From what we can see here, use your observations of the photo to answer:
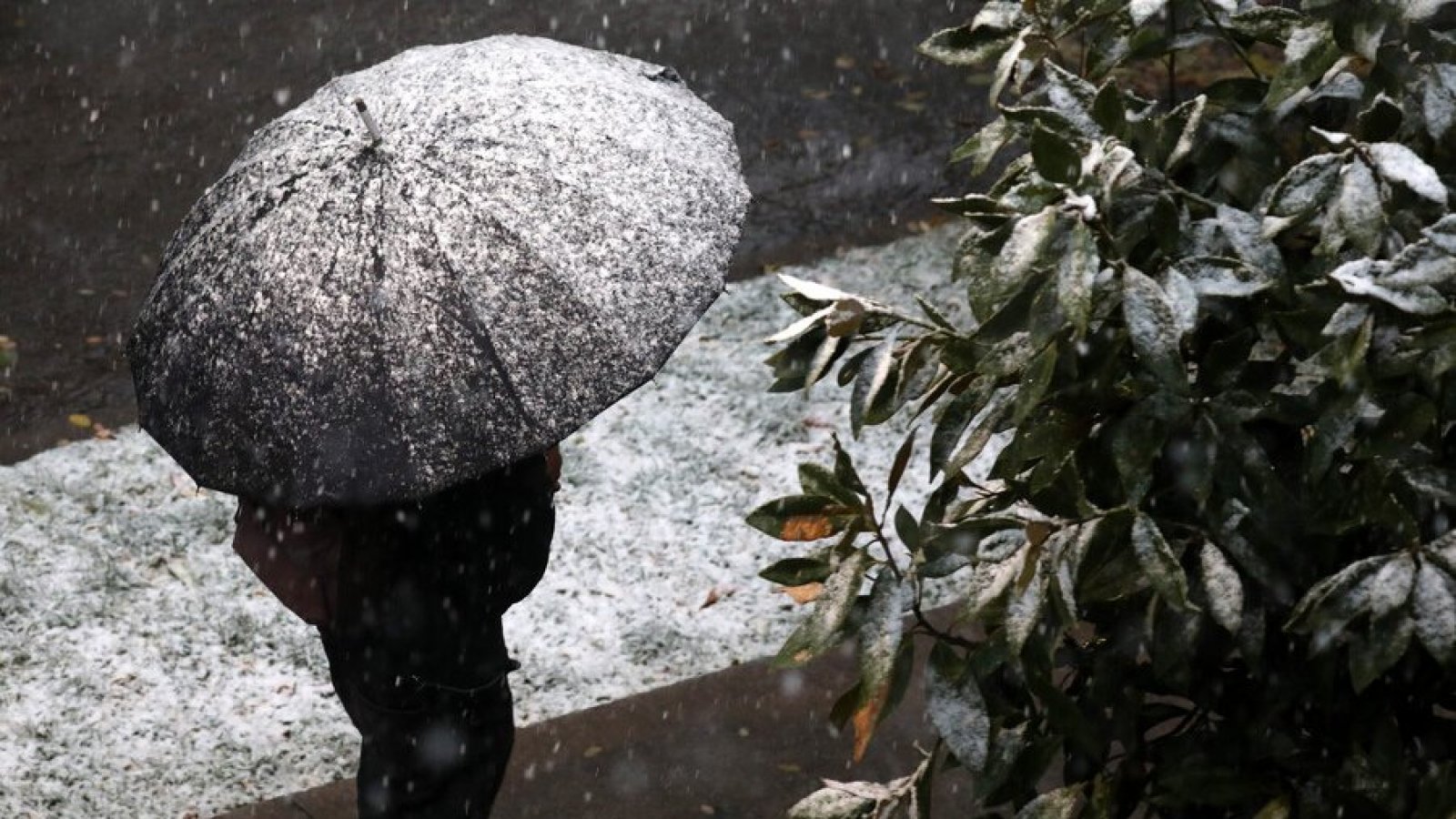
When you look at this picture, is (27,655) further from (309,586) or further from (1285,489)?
(1285,489)

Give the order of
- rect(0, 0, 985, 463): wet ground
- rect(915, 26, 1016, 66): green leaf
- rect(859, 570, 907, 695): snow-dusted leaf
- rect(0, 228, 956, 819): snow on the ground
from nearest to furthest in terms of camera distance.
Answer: rect(859, 570, 907, 695): snow-dusted leaf → rect(915, 26, 1016, 66): green leaf → rect(0, 228, 956, 819): snow on the ground → rect(0, 0, 985, 463): wet ground

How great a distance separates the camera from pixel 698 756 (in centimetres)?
421

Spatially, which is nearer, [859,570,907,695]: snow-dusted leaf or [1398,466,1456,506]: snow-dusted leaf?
[1398,466,1456,506]: snow-dusted leaf

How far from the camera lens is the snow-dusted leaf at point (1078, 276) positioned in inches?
74.1

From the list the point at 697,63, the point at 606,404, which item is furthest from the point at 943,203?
the point at 697,63

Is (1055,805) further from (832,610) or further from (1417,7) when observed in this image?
(1417,7)

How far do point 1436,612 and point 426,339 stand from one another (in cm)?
155

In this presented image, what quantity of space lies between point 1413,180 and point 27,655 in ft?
13.6

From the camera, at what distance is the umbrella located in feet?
9.29

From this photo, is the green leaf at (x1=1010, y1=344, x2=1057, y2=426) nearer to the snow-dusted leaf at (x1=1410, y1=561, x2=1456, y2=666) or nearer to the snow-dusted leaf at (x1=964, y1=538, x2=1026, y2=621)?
the snow-dusted leaf at (x1=964, y1=538, x2=1026, y2=621)

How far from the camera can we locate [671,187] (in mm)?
3129

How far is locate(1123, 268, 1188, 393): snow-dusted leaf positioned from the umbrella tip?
4.97 feet

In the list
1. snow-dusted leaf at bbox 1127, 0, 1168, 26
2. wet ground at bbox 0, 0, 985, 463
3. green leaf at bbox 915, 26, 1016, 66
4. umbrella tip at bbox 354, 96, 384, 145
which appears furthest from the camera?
wet ground at bbox 0, 0, 985, 463

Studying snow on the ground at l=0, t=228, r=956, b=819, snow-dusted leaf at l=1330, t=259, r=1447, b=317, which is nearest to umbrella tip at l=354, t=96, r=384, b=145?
snow-dusted leaf at l=1330, t=259, r=1447, b=317
